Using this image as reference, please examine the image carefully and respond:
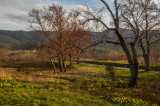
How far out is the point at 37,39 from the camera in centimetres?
2214

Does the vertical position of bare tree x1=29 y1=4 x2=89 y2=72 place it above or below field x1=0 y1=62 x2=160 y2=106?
above

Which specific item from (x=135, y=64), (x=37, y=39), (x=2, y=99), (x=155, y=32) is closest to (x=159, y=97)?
(x=135, y=64)

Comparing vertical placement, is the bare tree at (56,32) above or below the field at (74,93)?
above

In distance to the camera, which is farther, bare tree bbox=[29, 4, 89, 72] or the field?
bare tree bbox=[29, 4, 89, 72]

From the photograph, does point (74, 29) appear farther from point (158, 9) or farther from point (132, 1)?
point (158, 9)

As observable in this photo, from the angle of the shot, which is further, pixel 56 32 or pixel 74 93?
pixel 56 32

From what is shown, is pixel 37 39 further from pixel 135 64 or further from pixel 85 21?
pixel 135 64

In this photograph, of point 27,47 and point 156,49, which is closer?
point 156,49

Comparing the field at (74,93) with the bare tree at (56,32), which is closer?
the field at (74,93)

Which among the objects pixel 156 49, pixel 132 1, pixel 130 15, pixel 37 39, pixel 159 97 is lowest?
pixel 159 97

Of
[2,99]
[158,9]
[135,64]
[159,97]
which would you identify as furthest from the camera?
[158,9]

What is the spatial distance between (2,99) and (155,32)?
21.8 meters

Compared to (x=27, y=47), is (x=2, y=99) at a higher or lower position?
lower

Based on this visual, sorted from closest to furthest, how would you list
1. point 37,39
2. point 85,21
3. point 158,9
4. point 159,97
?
point 159,97
point 85,21
point 158,9
point 37,39
